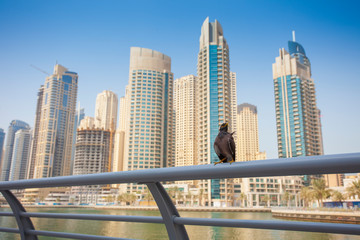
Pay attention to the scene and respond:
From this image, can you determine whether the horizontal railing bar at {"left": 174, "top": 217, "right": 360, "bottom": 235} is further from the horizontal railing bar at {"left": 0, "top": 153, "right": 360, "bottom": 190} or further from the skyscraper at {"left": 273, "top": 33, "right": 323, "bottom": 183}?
the skyscraper at {"left": 273, "top": 33, "right": 323, "bottom": 183}

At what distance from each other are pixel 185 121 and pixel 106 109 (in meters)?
88.7

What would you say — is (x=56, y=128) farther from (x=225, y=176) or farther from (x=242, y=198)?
(x=225, y=176)

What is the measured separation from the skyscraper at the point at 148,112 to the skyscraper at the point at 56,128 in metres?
49.6

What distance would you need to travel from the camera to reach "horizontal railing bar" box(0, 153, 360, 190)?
937mm

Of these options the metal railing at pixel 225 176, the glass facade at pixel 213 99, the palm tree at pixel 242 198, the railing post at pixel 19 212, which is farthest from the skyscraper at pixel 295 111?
the metal railing at pixel 225 176

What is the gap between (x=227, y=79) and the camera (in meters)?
81.3

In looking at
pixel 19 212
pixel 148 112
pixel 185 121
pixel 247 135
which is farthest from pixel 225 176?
pixel 247 135

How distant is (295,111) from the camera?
86.8 meters

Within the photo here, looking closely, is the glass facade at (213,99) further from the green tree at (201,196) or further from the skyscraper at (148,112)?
the skyscraper at (148,112)

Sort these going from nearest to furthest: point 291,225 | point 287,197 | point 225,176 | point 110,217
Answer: point 291,225, point 225,176, point 110,217, point 287,197

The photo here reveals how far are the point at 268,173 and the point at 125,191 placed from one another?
94.1m

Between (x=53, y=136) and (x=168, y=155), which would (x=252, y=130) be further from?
(x=53, y=136)

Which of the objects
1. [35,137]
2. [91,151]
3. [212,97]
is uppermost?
[212,97]

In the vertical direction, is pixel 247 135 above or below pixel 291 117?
above
